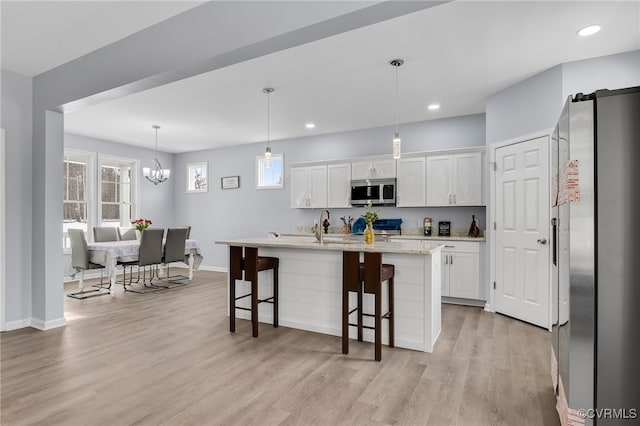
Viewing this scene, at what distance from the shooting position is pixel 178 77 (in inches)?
112

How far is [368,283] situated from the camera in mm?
2939

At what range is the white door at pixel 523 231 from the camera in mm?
3783

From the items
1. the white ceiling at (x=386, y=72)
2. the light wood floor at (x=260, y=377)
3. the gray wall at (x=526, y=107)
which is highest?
the white ceiling at (x=386, y=72)

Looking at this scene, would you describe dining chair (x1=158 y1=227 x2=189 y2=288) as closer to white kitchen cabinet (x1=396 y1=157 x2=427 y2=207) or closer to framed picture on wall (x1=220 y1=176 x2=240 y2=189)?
framed picture on wall (x1=220 y1=176 x2=240 y2=189)

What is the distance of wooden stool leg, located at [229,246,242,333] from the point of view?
3.57m

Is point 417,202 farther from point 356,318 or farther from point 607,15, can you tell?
point 607,15

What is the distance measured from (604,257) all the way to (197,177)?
25.9 feet

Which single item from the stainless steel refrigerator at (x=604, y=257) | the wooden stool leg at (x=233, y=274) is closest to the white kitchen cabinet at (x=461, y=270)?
the wooden stool leg at (x=233, y=274)

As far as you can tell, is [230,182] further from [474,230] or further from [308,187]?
[474,230]

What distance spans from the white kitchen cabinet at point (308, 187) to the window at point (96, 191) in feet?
11.8

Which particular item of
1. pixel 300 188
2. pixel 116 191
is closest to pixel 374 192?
pixel 300 188

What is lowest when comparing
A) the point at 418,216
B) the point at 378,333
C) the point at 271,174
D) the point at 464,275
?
the point at 378,333

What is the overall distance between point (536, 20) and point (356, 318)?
2.87 m

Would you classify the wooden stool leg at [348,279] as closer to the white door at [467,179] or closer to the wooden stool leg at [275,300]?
the wooden stool leg at [275,300]
